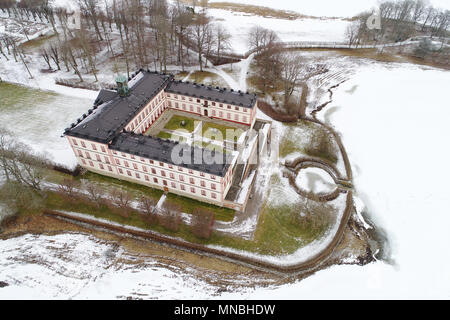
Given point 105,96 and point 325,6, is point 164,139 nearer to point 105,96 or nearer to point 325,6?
point 105,96

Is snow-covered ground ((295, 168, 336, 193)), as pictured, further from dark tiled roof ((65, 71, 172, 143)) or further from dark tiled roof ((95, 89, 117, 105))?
dark tiled roof ((95, 89, 117, 105))

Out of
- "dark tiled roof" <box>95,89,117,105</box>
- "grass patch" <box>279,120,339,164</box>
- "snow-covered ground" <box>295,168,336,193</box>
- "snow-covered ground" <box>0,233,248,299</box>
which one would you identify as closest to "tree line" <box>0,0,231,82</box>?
"dark tiled roof" <box>95,89,117,105</box>

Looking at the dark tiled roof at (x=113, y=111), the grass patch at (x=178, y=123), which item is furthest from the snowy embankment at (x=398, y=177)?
the dark tiled roof at (x=113, y=111)

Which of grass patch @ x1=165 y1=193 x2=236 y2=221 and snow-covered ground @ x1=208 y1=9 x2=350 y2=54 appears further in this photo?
snow-covered ground @ x1=208 y1=9 x2=350 y2=54

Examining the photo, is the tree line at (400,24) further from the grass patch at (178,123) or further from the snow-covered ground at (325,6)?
the grass patch at (178,123)

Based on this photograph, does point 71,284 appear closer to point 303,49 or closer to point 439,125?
point 439,125

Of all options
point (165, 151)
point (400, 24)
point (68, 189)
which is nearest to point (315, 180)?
point (165, 151)
